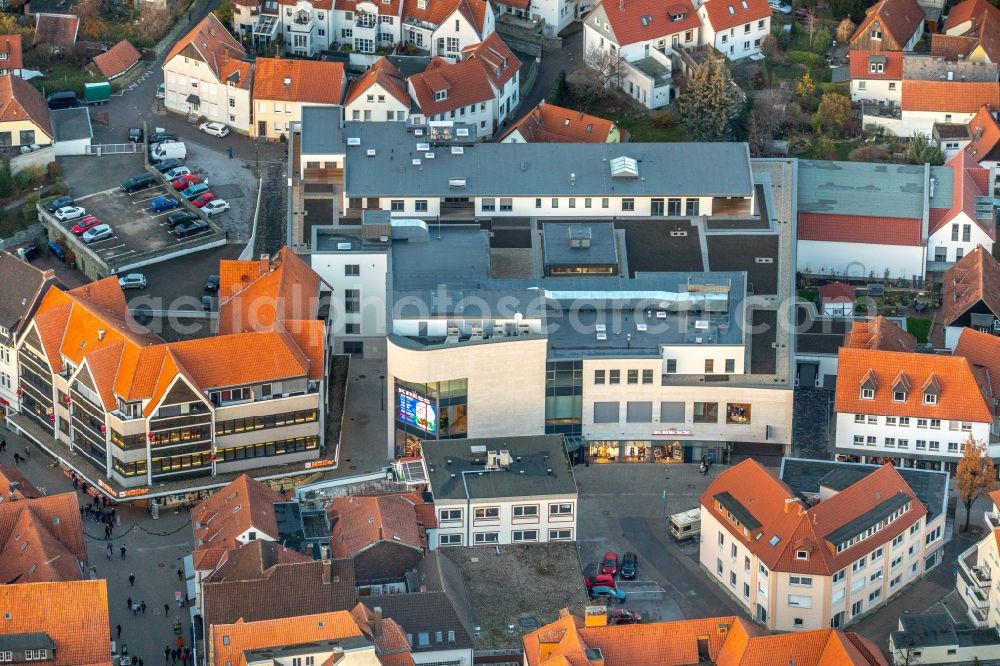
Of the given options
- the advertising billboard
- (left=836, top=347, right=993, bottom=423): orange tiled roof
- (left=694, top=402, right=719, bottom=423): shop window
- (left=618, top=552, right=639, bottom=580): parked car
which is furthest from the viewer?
(left=694, top=402, right=719, bottom=423): shop window

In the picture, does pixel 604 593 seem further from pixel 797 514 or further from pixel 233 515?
pixel 233 515

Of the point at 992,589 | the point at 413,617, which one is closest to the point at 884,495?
the point at 992,589

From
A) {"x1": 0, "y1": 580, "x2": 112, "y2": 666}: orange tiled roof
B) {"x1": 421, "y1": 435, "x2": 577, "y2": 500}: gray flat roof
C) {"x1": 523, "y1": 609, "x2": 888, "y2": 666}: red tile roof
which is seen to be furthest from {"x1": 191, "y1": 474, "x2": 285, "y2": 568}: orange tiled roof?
{"x1": 523, "y1": 609, "x2": 888, "y2": 666}: red tile roof

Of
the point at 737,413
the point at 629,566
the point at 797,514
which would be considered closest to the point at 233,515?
the point at 629,566

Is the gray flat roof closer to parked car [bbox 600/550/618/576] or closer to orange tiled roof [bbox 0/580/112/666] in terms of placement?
parked car [bbox 600/550/618/576]

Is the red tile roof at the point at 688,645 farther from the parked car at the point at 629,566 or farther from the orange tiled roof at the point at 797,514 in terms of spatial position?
the parked car at the point at 629,566

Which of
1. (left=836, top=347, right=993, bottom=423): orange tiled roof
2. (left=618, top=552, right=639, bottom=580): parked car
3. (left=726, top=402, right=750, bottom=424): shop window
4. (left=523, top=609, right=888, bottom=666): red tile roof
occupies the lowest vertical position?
(left=618, top=552, right=639, bottom=580): parked car

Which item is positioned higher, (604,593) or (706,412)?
(706,412)
